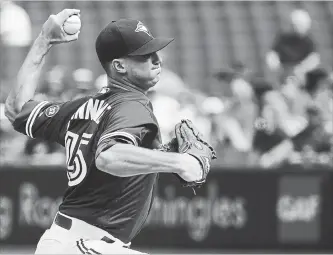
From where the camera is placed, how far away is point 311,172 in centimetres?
1041

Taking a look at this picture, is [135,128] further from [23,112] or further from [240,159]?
[240,159]

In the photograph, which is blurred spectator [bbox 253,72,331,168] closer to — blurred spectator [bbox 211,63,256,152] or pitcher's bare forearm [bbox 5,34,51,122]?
blurred spectator [bbox 211,63,256,152]

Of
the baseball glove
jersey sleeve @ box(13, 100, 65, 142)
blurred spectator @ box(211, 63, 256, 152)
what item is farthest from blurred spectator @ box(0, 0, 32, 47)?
the baseball glove

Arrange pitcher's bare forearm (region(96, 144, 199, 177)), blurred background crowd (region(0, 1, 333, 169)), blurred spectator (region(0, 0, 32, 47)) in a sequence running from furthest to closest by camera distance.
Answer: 1. blurred spectator (region(0, 0, 32, 47))
2. blurred background crowd (region(0, 1, 333, 169))
3. pitcher's bare forearm (region(96, 144, 199, 177))

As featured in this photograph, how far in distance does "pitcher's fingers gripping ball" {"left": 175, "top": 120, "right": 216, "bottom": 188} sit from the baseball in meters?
0.73

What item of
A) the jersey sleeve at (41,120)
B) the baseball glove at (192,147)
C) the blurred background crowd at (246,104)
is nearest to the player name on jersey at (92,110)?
the jersey sleeve at (41,120)

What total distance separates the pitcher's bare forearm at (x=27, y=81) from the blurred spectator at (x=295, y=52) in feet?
21.0

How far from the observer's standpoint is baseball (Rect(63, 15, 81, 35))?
177 inches

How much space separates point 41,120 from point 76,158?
0.39 metres

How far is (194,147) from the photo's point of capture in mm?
4051

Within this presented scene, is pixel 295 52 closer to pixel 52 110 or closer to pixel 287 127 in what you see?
pixel 287 127

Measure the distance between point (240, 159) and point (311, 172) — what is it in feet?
2.69

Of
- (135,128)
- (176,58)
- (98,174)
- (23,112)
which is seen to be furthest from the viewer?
(176,58)

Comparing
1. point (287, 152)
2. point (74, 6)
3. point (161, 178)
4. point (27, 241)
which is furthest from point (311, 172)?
point (74, 6)
